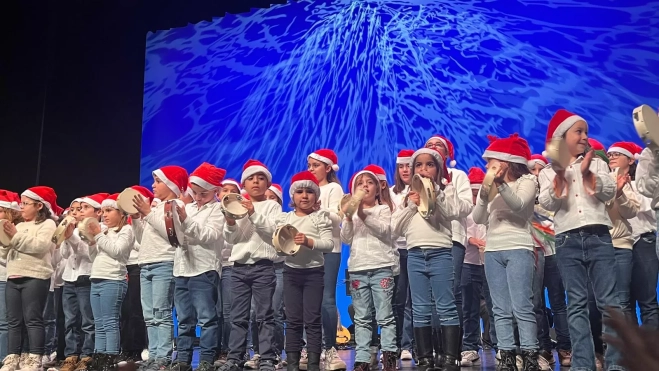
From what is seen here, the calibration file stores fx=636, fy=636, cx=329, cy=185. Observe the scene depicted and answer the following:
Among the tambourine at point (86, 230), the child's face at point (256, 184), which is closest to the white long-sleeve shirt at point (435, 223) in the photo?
the child's face at point (256, 184)

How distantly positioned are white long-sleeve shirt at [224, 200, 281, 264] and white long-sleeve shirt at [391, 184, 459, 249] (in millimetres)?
975

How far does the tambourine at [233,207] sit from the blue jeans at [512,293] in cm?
165

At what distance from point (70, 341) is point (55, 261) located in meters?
0.90

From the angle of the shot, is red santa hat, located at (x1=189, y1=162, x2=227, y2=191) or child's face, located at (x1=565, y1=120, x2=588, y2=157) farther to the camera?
red santa hat, located at (x1=189, y1=162, x2=227, y2=191)

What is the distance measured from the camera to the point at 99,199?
238 inches

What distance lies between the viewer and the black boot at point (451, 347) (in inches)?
159

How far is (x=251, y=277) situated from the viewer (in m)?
4.53

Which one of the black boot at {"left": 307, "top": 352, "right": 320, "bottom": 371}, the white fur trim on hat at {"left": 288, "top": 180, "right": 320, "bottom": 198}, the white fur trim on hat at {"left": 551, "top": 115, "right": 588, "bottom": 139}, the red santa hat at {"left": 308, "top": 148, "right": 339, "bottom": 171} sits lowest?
the black boot at {"left": 307, "top": 352, "right": 320, "bottom": 371}


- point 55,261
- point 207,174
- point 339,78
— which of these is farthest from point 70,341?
point 339,78

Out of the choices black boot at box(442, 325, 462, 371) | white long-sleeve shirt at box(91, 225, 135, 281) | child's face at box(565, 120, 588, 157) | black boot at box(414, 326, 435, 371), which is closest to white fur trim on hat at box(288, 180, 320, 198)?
black boot at box(414, 326, 435, 371)

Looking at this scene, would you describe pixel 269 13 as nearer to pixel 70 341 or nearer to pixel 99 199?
pixel 99 199

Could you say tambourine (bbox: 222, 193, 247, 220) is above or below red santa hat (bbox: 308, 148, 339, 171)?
below

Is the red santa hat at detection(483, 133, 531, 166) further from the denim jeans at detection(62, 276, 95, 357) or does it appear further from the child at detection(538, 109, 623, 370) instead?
the denim jeans at detection(62, 276, 95, 357)

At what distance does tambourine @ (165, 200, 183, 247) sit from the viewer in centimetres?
438
